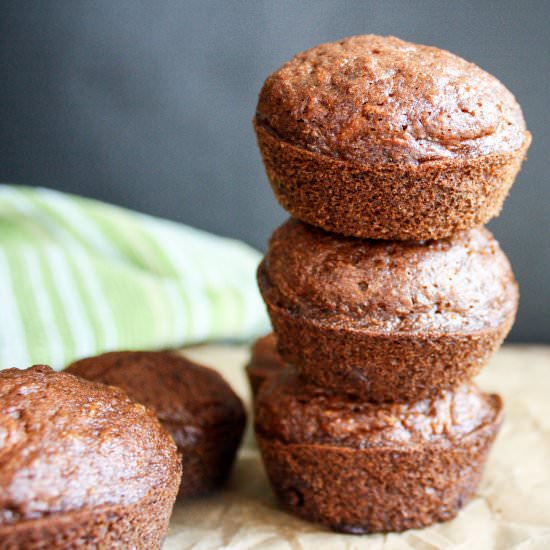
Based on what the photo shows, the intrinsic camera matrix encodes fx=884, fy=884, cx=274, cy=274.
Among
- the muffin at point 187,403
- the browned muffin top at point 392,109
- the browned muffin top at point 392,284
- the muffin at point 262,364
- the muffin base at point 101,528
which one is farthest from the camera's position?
the muffin at point 262,364

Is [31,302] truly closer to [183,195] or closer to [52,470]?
[183,195]

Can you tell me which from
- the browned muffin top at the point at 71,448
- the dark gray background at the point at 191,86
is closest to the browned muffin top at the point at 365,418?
the browned muffin top at the point at 71,448

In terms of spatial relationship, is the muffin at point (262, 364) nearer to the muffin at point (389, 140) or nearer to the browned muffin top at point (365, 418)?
the browned muffin top at point (365, 418)

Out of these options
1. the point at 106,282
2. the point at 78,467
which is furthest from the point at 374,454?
the point at 106,282

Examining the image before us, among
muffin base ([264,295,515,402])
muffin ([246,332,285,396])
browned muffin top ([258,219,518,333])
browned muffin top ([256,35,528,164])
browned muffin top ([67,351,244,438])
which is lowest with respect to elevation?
muffin ([246,332,285,396])

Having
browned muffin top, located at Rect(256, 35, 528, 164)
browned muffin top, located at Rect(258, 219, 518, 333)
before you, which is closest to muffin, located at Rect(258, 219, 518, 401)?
browned muffin top, located at Rect(258, 219, 518, 333)

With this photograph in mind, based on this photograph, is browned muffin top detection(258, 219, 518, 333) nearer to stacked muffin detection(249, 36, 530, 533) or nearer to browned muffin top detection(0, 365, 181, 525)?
stacked muffin detection(249, 36, 530, 533)
